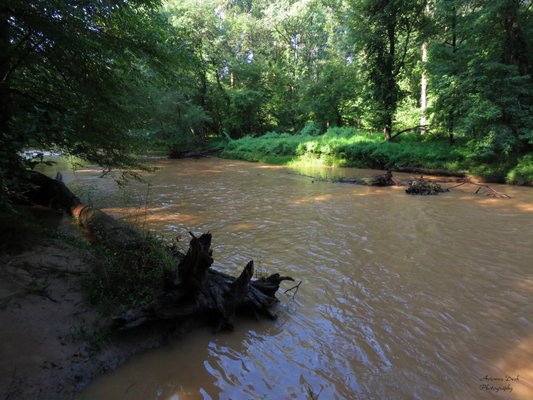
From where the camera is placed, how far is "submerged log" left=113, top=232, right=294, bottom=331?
3.47m

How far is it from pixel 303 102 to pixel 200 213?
1028 inches

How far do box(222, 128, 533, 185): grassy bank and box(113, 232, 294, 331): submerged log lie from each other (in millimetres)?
15885

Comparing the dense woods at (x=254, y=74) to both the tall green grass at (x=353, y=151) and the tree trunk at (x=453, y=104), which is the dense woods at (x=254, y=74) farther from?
the tall green grass at (x=353, y=151)

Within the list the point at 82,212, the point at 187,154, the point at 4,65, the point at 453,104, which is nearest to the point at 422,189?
the point at 453,104

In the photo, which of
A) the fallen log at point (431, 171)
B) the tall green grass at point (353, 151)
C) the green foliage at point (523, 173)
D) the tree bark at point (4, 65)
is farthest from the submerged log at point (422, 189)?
the tree bark at point (4, 65)

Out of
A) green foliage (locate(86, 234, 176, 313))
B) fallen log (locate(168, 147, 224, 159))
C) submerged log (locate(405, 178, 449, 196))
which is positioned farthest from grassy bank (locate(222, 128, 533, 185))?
green foliage (locate(86, 234, 176, 313))

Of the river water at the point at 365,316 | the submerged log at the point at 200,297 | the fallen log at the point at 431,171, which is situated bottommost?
the river water at the point at 365,316

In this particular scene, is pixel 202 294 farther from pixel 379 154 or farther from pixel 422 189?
pixel 379 154

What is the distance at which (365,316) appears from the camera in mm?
4398

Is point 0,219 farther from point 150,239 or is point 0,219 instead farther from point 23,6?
point 23,6

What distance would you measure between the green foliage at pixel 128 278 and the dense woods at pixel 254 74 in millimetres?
1404

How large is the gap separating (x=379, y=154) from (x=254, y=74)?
77.5ft

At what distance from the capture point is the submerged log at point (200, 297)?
3.47 m

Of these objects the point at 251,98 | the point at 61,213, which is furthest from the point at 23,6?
the point at 251,98
